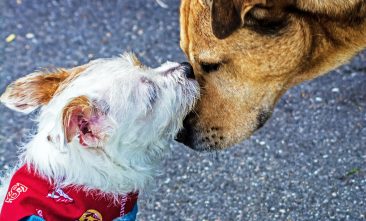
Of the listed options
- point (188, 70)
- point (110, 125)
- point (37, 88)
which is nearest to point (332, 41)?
point (188, 70)

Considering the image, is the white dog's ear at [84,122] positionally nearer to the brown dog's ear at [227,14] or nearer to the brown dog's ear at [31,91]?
the brown dog's ear at [31,91]

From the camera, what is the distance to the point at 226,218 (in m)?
4.56

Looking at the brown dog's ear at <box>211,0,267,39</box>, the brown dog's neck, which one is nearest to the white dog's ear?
the brown dog's ear at <box>211,0,267,39</box>

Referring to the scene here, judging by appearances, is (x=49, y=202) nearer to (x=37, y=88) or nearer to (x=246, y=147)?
(x=37, y=88)

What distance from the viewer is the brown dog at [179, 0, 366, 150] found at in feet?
11.6

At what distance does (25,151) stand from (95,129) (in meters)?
0.47

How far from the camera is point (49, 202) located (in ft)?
11.1

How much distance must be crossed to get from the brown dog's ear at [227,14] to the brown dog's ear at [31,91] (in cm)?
72

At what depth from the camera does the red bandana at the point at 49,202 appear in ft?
10.9

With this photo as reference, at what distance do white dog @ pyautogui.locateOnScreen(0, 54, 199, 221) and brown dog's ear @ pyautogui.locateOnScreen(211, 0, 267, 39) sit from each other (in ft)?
1.00

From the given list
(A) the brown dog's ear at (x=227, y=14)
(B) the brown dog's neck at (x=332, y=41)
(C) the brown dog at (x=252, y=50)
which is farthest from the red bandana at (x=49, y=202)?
(B) the brown dog's neck at (x=332, y=41)

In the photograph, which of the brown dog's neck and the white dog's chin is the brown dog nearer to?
the brown dog's neck

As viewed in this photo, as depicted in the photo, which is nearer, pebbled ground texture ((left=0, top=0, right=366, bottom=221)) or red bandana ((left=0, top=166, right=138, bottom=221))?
red bandana ((left=0, top=166, right=138, bottom=221))

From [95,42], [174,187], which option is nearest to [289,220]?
[174,187]
